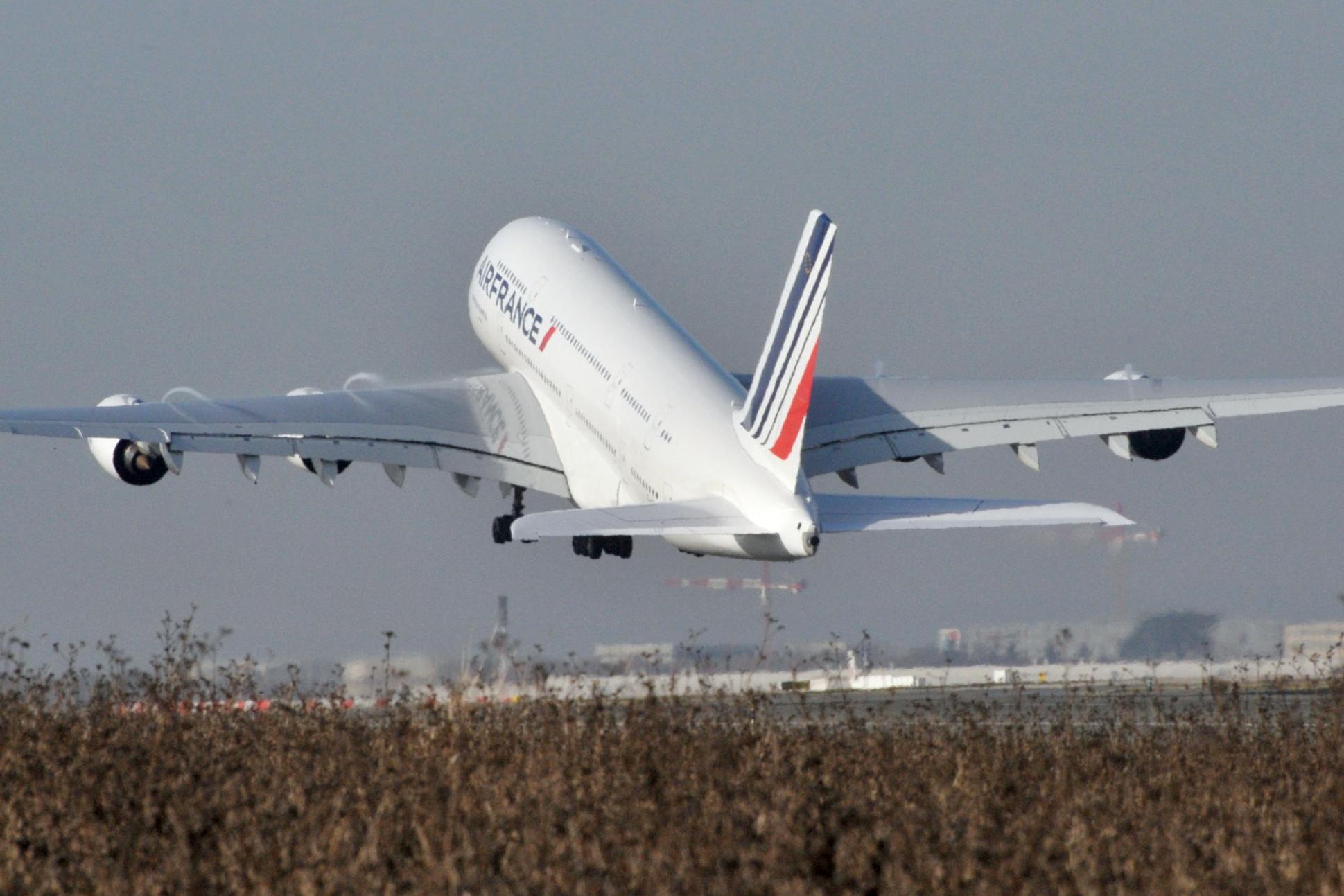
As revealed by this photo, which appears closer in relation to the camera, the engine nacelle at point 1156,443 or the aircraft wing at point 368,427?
the aircraft wing at point 368,427

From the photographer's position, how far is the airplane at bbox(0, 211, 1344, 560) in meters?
30.1

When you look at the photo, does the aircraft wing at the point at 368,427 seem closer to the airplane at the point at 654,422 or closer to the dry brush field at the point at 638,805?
the airplane at the point at 654,422

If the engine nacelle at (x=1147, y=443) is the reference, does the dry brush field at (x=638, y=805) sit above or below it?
below

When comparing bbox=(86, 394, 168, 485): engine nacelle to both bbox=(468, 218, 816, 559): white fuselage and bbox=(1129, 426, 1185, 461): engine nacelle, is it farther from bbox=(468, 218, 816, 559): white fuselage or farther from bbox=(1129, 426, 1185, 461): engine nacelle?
bbox=(1129, 426, 1185, 461): engine nacelle

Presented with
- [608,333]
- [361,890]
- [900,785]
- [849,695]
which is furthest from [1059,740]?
[608,333]

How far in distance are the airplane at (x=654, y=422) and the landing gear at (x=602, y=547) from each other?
0.04 m

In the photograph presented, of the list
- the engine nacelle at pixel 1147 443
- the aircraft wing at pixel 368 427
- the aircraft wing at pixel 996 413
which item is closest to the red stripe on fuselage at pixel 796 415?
the aircraft wing at pixel 996 413

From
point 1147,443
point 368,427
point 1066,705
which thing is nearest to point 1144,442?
point 1147,443

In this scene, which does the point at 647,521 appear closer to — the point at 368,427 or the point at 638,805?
the point at 368,427

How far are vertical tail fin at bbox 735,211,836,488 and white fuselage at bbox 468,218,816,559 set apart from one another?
1.49 feet

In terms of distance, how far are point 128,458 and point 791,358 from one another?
551 inches

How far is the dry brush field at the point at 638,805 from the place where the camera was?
10.8 m

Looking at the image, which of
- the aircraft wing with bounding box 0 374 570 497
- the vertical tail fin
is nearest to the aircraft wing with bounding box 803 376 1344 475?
the vertical tail fin

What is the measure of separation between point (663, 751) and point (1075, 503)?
12.2 m
